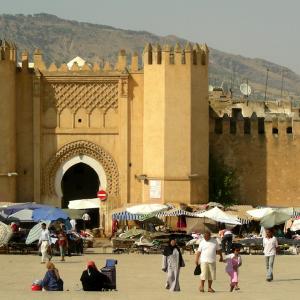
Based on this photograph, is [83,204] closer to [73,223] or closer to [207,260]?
[73,223]

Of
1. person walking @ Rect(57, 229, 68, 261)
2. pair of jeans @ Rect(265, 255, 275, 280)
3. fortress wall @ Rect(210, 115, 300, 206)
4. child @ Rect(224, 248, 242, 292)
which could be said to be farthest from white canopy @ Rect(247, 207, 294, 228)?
child @ Rect(224, 248, 242, 292)

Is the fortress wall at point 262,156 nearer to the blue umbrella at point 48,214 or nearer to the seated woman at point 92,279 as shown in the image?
the blue umbrella at point 48,214

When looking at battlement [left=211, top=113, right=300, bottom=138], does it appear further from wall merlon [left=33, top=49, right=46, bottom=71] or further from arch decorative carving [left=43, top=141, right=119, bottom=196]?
wall merlon [left=33, top=49, right=46, bottom=71]

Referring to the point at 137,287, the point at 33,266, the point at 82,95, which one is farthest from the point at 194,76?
the point at 137,287

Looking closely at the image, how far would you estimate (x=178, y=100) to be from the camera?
1535 inches

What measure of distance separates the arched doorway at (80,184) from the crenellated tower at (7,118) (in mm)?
4098

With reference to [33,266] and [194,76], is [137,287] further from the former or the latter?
[194,76]

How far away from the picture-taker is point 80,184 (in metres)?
43.8

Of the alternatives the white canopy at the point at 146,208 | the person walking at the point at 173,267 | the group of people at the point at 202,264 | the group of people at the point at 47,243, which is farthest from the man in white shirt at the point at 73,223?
the person walking at the point at 173,267

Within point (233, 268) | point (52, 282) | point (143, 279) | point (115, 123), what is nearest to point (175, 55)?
point (115, 123)

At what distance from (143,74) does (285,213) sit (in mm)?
6528

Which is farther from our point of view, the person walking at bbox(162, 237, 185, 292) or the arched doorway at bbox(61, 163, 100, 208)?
the arched doorway at bbox(61, 163, 100, 208)

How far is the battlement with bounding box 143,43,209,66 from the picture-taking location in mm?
39156

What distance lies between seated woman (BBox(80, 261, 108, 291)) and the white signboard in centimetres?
1638
